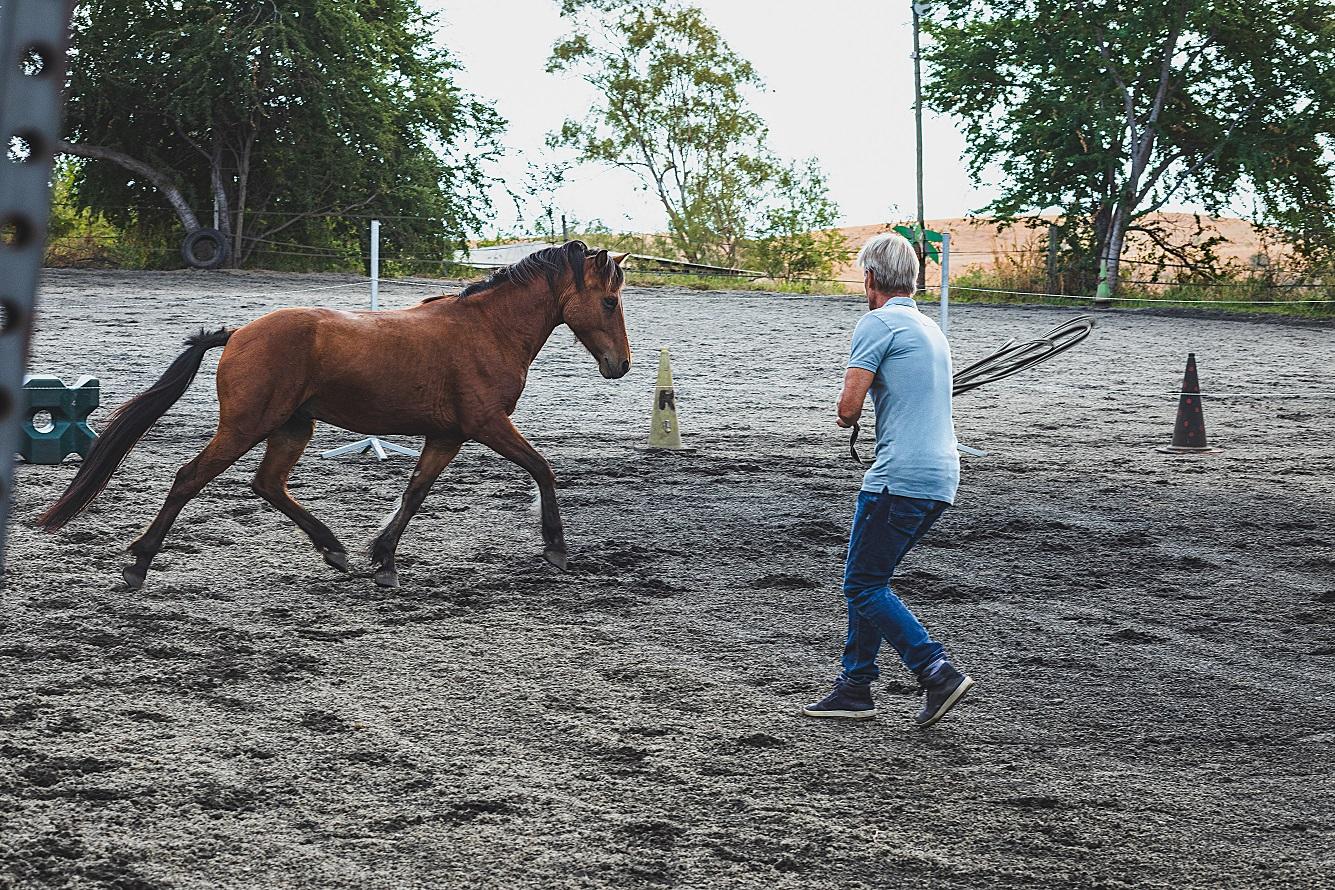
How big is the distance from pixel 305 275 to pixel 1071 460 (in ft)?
65.5

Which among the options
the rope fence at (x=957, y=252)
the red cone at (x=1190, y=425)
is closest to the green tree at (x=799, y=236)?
the rope fence at (x=957, y=252)

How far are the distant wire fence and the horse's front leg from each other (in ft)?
70.3

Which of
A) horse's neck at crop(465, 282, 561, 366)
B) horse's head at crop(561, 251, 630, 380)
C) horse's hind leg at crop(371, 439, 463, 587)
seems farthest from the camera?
horse's head at crop(561, 251, 630, 380)

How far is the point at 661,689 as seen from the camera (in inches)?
192

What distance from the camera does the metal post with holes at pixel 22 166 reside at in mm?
560

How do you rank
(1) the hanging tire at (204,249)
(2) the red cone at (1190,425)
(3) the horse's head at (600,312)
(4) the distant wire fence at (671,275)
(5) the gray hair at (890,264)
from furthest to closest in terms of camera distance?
1. (1) the hanging tire at (204,249)
2. (4) the distant wire fence at (671,275)
3. (2) the red cone at (1190,425)
4. (3) the horse's head at (600,312)
5. (5) the gray hair at (890,264)

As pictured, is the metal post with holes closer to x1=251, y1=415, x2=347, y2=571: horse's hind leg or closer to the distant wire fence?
x1=251, y1=415, x2=347, y2=571: horse's hind leg

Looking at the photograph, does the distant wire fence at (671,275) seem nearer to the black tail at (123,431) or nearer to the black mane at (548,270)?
the black mane at (548,270)

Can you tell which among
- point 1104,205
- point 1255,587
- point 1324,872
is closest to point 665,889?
point 1324,872

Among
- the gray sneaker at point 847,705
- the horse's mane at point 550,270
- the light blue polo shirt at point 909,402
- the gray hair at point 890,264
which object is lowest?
the gray sneaker at point 847,705

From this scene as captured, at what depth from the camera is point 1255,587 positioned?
6.57m

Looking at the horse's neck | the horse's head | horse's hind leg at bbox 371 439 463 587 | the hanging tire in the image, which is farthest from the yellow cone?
the hanging tire

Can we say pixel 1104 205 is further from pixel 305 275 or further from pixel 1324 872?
pixel 1324 872

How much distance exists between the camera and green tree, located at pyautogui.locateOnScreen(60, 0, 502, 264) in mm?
27547
